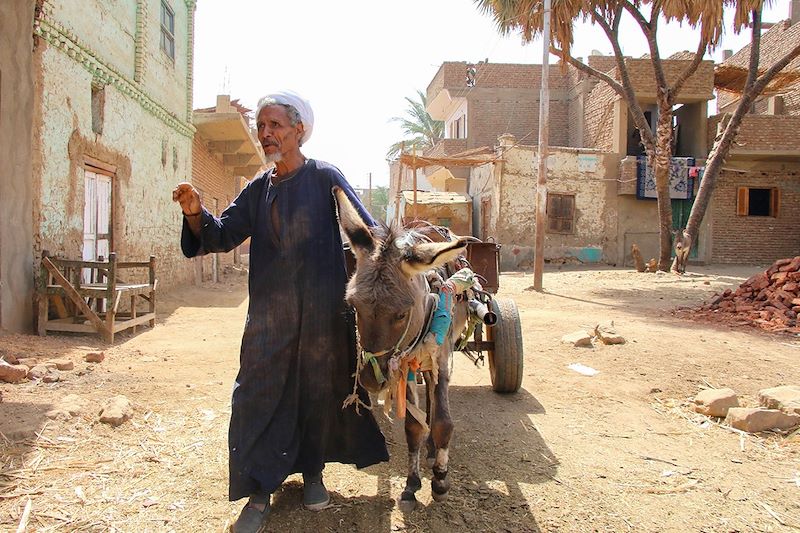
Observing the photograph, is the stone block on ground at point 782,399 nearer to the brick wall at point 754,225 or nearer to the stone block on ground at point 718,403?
the stone block on ground at point 718,403

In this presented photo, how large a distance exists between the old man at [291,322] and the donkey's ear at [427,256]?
0.43 meters

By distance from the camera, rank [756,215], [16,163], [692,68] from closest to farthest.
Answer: [16,163]
[692,68]
[756,215]

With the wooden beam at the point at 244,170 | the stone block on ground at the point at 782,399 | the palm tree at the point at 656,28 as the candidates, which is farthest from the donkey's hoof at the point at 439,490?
the wooden beam at the point at 244,170

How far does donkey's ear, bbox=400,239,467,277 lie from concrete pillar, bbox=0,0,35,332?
592 cm

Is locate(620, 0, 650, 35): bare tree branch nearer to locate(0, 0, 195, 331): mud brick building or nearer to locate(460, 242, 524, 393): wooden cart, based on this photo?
locate(0, 0, 195, 331): mud brick building

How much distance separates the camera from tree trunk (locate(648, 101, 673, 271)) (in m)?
15.4

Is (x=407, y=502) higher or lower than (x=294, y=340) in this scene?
lower

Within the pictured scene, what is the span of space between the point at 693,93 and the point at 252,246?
22.5m

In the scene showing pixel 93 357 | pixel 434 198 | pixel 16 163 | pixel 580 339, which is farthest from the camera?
pixel 434 198

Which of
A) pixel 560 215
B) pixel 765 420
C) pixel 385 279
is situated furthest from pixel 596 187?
pixel 385 279

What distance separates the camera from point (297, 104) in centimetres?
274

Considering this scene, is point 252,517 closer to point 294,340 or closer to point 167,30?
point 294,340

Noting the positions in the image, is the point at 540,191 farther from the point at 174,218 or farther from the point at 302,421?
the point at 302,421

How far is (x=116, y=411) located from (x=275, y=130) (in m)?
2.60
